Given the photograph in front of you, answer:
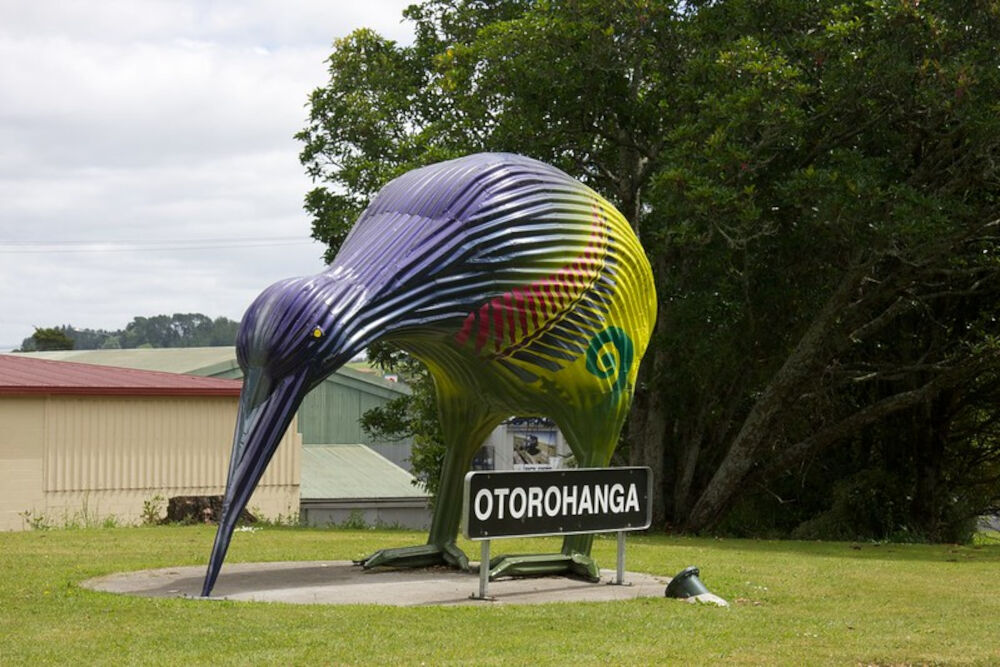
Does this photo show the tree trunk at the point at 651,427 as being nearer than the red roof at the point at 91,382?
No

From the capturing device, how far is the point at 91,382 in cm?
1908

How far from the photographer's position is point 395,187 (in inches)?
392

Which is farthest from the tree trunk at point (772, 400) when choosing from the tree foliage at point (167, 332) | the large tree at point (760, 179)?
the tree foliage at point (167, 332)

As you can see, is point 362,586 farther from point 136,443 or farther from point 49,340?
point 49,340

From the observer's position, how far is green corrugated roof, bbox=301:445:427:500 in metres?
30.7

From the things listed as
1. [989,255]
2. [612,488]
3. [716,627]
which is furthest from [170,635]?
[989,255]

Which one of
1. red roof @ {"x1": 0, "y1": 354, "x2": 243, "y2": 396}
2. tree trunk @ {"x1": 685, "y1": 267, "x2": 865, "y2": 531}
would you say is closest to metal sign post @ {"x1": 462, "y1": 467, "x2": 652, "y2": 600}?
tree trunk @ {"x1": 685, "y1": 267, "x2": 865, "y2": 531}

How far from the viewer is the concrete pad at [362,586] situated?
9.03 m

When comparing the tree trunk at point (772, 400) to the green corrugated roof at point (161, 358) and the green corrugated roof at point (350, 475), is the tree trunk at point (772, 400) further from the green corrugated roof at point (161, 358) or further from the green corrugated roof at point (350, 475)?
the green corrugated roof at point (161, 358)

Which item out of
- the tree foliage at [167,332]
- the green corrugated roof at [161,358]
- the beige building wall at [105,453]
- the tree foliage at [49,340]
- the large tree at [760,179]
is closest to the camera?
the large tree at [760,179]

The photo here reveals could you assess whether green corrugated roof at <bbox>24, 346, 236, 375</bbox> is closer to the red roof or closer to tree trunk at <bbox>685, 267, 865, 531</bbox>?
the red roof

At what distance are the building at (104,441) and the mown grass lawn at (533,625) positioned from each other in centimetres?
641

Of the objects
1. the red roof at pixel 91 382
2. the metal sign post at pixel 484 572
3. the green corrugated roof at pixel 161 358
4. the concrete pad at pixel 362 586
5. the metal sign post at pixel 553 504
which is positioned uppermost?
the green corrugated roof at pixel 161 358

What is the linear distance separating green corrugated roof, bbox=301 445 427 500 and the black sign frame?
2001cm
